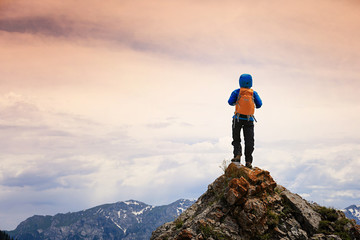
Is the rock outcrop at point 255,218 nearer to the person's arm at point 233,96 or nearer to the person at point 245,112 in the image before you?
the person at point 245,112

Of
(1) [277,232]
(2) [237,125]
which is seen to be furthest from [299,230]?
(2) [237,125]

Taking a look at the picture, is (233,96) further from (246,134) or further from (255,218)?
(255,218)

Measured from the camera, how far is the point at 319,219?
53.3 feet

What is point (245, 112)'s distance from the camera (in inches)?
757

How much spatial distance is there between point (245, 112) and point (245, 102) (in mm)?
636

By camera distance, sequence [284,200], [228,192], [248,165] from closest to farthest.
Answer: [228,192] < [284,200] < [248,165]

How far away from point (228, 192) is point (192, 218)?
2613mm

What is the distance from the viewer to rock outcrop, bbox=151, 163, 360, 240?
49.7ft

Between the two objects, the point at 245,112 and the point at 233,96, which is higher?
the point at 233,96

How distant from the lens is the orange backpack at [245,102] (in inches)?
753

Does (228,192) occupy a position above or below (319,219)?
above

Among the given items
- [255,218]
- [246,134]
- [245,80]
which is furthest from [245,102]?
[255,218]

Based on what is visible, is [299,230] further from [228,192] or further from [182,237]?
[182,237]

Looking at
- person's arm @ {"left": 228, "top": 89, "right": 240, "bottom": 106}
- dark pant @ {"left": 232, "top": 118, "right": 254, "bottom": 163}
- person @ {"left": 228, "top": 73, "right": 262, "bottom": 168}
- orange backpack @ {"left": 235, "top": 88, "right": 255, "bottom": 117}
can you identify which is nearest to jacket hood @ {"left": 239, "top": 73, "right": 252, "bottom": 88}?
person @ {"left": 228, "top": 73, "right": 262, "bottom": 168}
